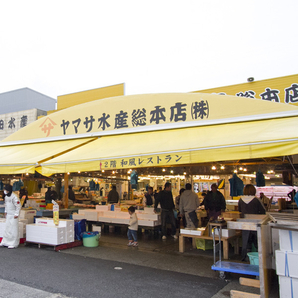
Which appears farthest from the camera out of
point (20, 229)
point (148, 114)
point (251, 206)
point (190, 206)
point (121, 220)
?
point (121, 220)

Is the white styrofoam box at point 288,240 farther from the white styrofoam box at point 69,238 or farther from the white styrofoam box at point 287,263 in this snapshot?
the white styrofoam box at point 69,238

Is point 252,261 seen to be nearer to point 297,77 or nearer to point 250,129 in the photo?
point 250,129

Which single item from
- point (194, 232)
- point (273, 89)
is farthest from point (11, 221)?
point (273, 89)

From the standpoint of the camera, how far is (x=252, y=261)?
217 inches

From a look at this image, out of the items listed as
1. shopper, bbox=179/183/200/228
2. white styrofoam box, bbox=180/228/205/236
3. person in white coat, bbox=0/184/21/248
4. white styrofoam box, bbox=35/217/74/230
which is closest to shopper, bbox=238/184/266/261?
white styrofoam box, bbox=180/228/205/236

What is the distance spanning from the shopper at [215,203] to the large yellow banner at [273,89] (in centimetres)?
396

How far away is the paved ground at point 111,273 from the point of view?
480cm

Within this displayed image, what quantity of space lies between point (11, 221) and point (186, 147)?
609 cm

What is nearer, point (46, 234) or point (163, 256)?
point (163, 256)

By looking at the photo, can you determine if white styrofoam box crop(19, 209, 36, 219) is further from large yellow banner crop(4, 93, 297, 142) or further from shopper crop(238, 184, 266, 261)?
shopper crop(238, 184, 266, 261)

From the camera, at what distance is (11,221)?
326 inches

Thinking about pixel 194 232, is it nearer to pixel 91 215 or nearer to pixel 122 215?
pixel 122 215

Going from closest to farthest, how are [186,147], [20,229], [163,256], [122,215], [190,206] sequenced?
[186,147] < [163,256] < [20,229] < [190,206] < [122,215]

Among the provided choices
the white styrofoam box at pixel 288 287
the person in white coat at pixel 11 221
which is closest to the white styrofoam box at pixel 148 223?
the person in white coat at pixel 11 221
